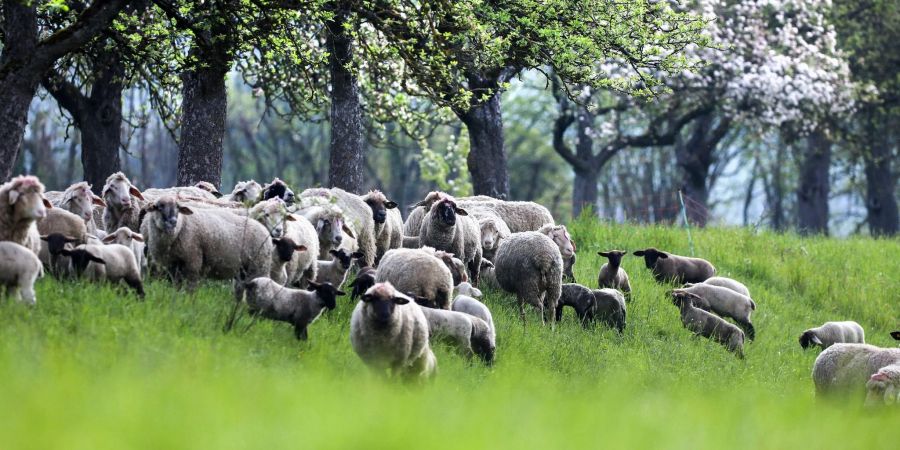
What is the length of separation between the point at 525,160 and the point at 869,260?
43.5 m

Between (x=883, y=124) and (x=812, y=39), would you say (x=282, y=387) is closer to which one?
(x=812, y=39)

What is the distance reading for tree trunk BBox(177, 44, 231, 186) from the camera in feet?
53.4

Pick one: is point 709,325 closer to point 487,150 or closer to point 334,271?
point 334,271

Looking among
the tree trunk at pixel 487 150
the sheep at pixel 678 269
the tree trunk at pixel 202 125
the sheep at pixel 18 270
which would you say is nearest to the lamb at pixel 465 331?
the sheep at pixel 18 270

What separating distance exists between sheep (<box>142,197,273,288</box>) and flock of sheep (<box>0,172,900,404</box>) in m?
0.01

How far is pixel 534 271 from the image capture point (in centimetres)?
1391

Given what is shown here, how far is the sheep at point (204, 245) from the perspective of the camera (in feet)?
36.9

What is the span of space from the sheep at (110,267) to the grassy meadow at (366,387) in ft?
0.90

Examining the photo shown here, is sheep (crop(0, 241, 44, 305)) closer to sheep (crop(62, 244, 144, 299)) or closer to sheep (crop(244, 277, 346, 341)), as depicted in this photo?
sheep (crop(62, 244, 144, 299))

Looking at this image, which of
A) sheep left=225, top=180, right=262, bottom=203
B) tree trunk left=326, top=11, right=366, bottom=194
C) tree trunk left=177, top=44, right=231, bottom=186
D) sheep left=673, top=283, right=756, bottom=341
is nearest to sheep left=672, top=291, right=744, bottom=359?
sheep left=673, top=283, right=756, bottom=341

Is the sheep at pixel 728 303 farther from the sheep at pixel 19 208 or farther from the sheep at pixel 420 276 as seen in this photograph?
the sheep at pixel 19 208

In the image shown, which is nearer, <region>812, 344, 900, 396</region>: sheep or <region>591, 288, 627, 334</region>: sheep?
<region>812, 344, 900, 396</region>: sheep

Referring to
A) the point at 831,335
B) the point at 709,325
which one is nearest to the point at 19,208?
the point at 709,325

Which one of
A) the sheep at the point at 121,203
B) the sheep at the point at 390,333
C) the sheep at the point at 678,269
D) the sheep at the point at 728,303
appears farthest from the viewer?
the sheep at the point at 678,269
